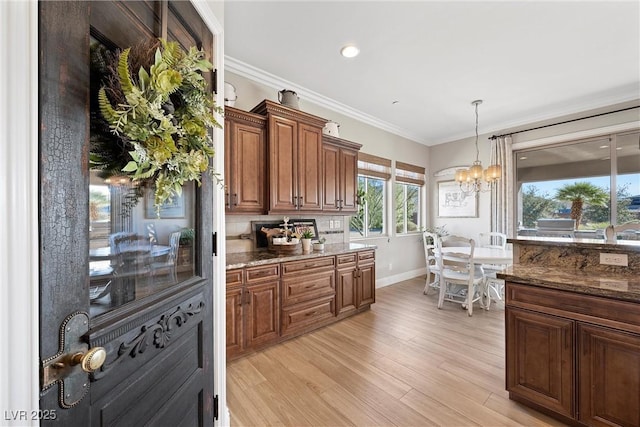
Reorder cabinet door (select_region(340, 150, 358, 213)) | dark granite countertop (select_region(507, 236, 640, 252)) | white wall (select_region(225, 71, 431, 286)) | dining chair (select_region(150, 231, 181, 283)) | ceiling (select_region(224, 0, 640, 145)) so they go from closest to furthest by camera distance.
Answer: dining chair (select_region(150, 231, 181, 283)), dark granite countertop (select_region(507, 236, 640, 252)), ceiling (select_region(224, 0, 640, 145)), white wall (select_region(225, 71, 431, 286)), cabinet door (select_region(340, 150, 358, 213))

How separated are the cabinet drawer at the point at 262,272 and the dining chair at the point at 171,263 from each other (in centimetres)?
133

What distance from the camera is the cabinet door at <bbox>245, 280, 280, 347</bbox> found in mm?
2451

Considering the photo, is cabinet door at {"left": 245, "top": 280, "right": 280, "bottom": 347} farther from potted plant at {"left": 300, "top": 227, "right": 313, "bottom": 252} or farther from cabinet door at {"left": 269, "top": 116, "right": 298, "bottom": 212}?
cabinet door at {"left": 269, "top": 116, "right": 298, "bottom": 212}

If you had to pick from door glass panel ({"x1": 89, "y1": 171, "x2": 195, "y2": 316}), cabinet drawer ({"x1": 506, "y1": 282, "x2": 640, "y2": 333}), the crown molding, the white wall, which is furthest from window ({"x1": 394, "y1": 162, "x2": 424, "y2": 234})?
door glass panel ({"x1": 89, "y1": 171, "x2": 195, "y2": 316})

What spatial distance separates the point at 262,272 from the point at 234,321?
486mm

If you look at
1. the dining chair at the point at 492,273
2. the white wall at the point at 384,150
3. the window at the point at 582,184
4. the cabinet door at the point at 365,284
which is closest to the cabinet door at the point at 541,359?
the dining chair at the point at 492,273

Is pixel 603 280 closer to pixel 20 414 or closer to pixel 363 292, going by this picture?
pixel 363 292

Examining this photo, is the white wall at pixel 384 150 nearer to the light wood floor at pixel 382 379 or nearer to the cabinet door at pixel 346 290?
the cabinet door at pixel 346 290

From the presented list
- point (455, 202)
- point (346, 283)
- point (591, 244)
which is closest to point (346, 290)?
point (346, 283)

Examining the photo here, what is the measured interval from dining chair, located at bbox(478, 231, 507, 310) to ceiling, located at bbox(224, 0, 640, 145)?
2152mm

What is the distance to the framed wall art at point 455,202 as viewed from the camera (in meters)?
5.19

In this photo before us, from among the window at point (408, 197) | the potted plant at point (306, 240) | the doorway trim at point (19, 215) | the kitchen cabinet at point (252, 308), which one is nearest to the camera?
the doorway trim at point (19, 215)

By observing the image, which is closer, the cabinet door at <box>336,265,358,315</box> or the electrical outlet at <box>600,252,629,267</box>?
the electrical outlet at <box>600,252,629,267</box>

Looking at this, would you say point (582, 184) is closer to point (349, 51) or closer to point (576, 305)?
point (576, 305)
